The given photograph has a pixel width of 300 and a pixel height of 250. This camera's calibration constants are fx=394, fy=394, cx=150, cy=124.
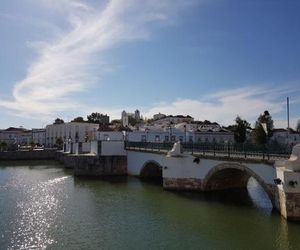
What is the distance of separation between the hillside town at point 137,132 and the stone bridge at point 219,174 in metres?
2.73

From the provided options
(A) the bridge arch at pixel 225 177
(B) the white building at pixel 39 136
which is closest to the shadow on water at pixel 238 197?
(A) the bridge arch at pixel 225 177

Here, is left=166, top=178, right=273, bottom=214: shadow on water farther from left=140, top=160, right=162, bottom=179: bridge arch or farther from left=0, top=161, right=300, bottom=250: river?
left=140, top=160, right=162, bottom=179: bridge arch

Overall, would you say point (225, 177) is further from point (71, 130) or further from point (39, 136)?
point (39, 136)

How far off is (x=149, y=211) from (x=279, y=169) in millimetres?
7940

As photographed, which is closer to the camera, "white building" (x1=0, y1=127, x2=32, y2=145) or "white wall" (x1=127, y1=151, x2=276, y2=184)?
"white wall" (x1=127, y1=151, x2=276, y2=184)

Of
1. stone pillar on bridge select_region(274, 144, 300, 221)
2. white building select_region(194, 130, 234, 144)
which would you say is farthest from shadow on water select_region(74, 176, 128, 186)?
white building select_region(194, 130, 234, 144)

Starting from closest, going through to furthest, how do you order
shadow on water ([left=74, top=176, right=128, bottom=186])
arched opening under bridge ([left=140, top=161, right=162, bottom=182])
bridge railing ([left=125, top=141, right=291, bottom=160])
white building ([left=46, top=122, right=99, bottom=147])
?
bridge railing ([left=125, top=141, right=291, bottom=160])
shadow on water ([left=74, top=176, right=128, bottom=186])
arched opening under bridge ([left=140, top=161, right=162, bottom=182])
white building ([left=46, top=122, right=99, bottom=147])

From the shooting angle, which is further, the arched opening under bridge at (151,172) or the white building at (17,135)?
the white building at (17,135)

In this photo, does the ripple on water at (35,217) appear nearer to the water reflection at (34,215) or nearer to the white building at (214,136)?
the water reflection at (34,215)

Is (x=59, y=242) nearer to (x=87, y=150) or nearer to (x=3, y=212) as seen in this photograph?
(x=3, y=212)

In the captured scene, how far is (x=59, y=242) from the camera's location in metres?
17.4

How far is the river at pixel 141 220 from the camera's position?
56.6 feet

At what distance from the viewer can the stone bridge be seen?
1977cm

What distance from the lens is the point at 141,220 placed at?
21406mm
